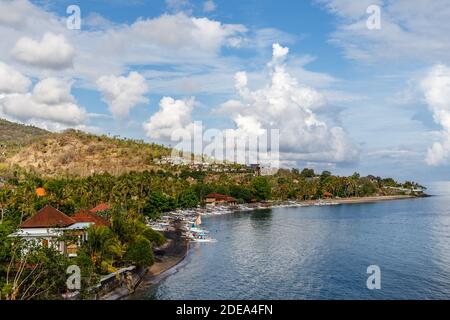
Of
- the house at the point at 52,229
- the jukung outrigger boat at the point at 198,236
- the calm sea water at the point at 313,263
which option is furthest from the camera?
the jukung outrigger boat at the point at 198,236

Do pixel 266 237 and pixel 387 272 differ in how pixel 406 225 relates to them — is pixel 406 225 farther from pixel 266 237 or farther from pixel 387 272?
pixel 387 272

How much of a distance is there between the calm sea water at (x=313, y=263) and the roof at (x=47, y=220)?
50.0ft

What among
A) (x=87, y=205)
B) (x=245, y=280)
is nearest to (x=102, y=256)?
(x=245, y=280)

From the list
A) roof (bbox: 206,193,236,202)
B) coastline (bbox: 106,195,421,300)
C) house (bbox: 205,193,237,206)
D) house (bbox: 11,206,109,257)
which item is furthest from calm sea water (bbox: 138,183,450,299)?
roof (bbox: 206,193,236,202)

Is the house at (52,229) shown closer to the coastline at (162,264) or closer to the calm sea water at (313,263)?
the coastline at (162,264)

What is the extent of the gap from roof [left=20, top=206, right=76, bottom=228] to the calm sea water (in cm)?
1523

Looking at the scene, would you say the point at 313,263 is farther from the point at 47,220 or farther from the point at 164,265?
the point at 47,220

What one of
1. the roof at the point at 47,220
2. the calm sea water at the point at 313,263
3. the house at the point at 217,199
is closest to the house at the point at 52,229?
the roof at the point at 47,220

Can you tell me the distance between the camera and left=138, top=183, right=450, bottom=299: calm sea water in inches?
1944

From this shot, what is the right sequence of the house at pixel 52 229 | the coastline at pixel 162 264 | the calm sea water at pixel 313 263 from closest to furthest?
the coastline at pixel 162 264 → the calm sea water at pixel 313 263 → the house at pixel 52 229

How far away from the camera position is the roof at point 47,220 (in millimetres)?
55125

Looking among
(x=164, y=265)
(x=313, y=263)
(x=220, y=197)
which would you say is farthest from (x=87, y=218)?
(x=220, y=197)

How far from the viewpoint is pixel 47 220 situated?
5581 cm

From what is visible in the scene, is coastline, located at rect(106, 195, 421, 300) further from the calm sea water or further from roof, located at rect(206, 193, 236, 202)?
roof, located at rect(206, 193, 236, 202)
